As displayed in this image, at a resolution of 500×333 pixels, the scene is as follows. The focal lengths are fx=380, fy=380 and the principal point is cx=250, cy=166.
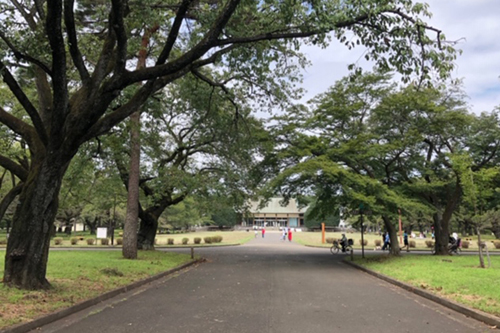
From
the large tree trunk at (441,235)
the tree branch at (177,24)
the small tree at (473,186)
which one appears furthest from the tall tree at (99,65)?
the large tree trunk at (441,235)

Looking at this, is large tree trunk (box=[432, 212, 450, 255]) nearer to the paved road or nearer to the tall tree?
the paved road

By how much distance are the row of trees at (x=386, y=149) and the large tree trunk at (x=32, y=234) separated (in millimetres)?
A: 10894

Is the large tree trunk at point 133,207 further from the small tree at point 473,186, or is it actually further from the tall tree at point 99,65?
the small tree at point 473,186

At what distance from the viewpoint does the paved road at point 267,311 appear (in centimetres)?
638

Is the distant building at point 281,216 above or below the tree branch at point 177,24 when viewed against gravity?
below

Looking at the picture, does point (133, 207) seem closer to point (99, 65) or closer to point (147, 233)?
point (147, 233)

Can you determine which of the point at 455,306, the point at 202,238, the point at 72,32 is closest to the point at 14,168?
the point at 72,32

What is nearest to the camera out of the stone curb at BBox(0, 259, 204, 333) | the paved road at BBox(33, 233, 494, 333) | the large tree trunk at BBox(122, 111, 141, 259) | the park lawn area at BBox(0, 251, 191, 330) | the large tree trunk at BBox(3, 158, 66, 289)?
the stone curb at BBox(0, 259, 204, 333)

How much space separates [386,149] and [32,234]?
15530mm

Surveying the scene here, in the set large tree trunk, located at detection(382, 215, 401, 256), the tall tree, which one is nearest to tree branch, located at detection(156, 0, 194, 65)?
the tall tree

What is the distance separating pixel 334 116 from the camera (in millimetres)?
19594

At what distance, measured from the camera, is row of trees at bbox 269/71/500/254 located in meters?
18.1

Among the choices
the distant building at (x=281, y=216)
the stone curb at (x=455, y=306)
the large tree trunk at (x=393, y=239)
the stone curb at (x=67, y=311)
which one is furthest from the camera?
the distant building at (x=281, y=216)

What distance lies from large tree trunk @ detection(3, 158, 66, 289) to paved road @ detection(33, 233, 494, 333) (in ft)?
5.60
